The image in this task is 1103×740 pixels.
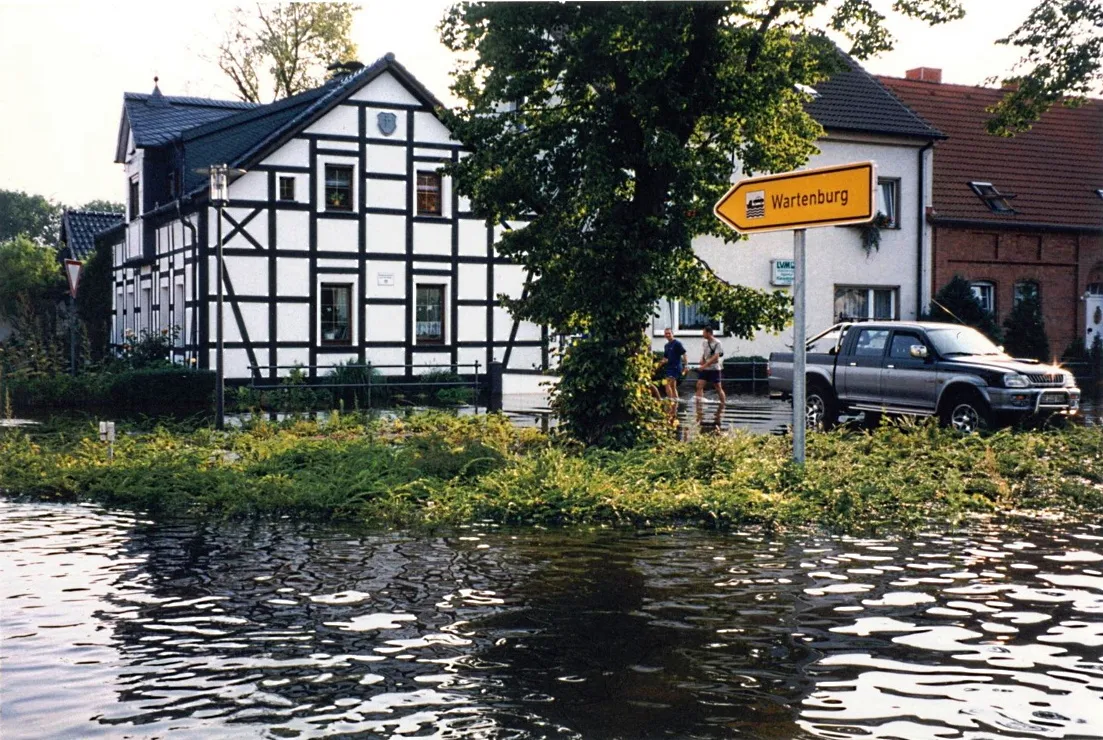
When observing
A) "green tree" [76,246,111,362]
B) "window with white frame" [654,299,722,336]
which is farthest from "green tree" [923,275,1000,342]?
"green tree" [76,246,111,362]

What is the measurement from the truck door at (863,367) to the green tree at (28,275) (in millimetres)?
39967

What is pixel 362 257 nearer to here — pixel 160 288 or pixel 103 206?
pixel 160 288

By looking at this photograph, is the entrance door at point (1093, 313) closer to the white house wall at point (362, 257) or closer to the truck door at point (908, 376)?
the white house wall at point (362, 257)

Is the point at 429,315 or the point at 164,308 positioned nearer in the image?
the point at 429,315

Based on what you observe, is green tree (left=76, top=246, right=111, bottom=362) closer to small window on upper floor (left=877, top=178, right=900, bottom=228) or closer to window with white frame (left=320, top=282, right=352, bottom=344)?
window with white frame (left=320, top=282, right=352, bottom=344)

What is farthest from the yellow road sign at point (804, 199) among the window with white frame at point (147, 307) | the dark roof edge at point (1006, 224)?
the window with white frame at point (147, 307)

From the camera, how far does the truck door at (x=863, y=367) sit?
20.3m

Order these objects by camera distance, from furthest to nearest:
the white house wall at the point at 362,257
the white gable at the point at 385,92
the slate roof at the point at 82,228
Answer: the slate roof at the point at 82,228 → the white gable at the point at 385,92 → the white house wall at the point at 362,257

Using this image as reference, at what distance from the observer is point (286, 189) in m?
30.8

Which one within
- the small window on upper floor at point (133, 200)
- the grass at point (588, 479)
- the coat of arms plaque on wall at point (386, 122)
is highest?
the coat of arms plaque on wall at point (386, 122)

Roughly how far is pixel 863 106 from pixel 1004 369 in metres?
20.8

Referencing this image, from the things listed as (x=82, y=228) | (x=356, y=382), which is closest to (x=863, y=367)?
(x=356, y=382)

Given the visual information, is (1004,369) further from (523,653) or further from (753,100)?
(523,653)

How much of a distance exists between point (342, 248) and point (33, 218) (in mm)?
85685
